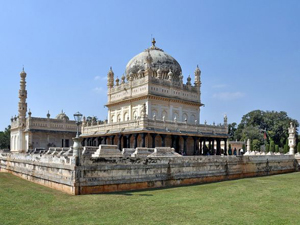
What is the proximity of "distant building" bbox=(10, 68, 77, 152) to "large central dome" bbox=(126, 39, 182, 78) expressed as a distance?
14.7 meters

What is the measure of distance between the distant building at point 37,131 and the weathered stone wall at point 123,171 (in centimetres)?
2375

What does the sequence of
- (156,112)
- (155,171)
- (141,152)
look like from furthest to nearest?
1. (156,112)
2. (141,152)
3. (155,171)

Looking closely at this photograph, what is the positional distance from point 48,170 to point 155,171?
19.2 feet

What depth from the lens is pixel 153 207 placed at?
1277 centimetres

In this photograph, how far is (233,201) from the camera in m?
14.4

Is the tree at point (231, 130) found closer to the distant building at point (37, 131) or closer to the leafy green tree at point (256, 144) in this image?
the leafy green tree at point (256, 144)

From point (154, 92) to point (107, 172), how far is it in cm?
2359

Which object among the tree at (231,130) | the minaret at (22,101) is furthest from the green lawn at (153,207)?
the tree at (231,130)

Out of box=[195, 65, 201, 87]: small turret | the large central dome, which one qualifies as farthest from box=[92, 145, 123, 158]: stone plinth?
box=[195, 65, 201, 87]: small turret

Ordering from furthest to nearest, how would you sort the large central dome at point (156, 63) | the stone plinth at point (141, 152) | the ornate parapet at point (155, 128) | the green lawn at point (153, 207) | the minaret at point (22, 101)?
Result: the minaret at point (22, 101), the large central dome at point (156, 63), the ornate parapet at point (155, 128), the stone plinth at point (141, 152), the green lawn at point (153, 207)

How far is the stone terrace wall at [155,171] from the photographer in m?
15.6

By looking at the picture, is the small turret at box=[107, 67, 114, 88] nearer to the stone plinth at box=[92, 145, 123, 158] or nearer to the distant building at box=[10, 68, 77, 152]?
the distant building at box=[10, 68, 77, 152]

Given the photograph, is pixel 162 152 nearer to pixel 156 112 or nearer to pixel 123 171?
pixel 123 171

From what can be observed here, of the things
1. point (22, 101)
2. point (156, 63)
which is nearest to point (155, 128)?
point (156, 63)
